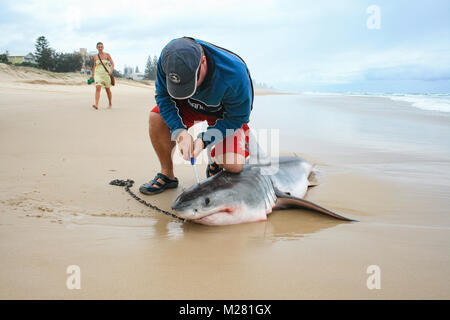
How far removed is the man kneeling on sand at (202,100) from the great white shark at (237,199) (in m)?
0.20

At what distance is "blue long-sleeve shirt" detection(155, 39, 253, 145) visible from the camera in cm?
232

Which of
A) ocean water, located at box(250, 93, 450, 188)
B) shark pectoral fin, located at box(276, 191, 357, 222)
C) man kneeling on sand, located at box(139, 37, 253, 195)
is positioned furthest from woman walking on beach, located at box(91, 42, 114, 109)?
shark pectoral fin, located at box(276, 191, 357, 222)

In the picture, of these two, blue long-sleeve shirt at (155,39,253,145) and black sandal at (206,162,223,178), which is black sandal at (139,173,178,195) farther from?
blue long-sleeve shirt at (155,39,253,145)

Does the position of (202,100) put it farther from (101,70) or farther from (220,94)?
(101,70)

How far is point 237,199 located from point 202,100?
900 mm

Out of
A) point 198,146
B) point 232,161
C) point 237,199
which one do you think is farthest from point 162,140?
point 237,199

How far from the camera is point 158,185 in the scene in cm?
293

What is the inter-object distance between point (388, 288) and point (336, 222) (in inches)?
33.6

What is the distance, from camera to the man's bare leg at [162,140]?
3.02 m

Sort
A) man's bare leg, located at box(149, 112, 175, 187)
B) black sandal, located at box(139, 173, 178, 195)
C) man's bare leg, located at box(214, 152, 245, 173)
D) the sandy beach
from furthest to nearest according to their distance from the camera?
man's bare leg, located at box(149, 112, 175, 187) → black sandal, located at box(139, 173, 178, 195) → man's bare leg, located at box(214, 152, 245, 173) → the sandy beach

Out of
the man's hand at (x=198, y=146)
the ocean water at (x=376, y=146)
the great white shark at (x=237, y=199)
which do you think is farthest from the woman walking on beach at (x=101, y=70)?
the great white shark at (x=237, y=199)

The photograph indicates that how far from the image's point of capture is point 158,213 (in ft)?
7.86
